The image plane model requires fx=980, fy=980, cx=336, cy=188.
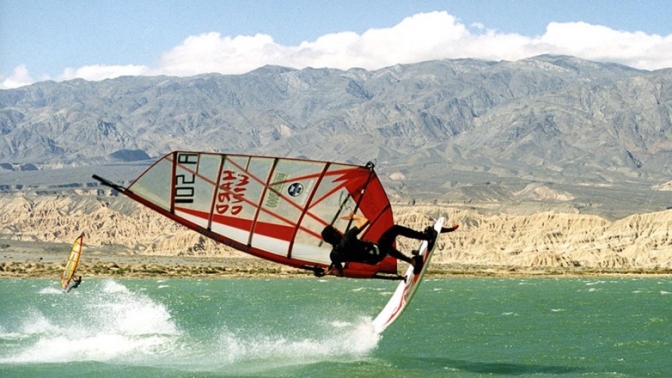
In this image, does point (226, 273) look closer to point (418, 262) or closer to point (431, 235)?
point (418, 262)

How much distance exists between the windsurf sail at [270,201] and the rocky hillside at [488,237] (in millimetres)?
77435

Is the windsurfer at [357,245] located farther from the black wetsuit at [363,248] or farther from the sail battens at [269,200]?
the sail battens at [269,200]

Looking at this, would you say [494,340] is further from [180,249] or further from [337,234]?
[180,249]

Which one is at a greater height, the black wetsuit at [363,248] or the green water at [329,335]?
the black wetsuit at [363,248]

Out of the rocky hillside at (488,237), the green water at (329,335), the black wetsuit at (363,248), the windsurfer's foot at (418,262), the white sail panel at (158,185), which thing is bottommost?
the rocky hillside at (488,237)

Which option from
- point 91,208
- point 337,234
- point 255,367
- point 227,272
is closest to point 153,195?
point 337,234

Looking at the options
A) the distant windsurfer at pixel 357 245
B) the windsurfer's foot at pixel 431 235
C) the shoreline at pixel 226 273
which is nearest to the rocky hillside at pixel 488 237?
the shoreline at pixel 226 273

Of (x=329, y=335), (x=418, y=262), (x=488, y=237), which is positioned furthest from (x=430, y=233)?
(x=488, y=237)

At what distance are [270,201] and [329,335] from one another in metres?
13.9

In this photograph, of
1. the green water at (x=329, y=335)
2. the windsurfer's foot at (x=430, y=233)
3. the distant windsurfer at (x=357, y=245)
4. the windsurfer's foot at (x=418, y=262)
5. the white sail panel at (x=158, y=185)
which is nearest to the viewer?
the distant windsurfer at (x=357, y=245)

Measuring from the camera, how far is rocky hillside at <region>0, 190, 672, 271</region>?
99062 millimetres

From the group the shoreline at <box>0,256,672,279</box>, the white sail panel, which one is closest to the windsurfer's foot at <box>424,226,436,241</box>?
the white sail panel

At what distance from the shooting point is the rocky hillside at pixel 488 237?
99062mm

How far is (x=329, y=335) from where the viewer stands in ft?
105
